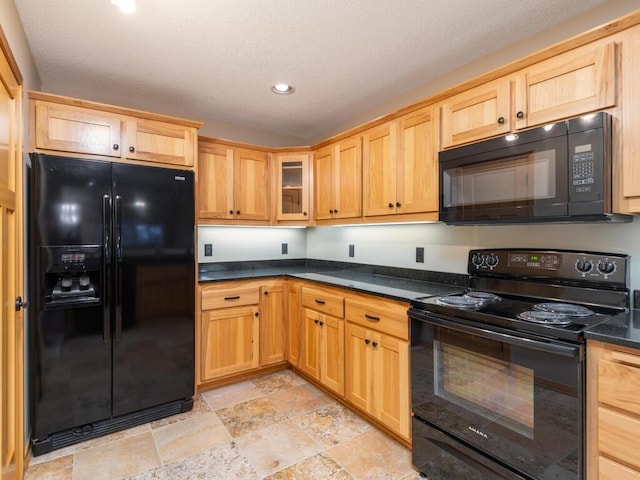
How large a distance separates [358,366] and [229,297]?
1.20 meters

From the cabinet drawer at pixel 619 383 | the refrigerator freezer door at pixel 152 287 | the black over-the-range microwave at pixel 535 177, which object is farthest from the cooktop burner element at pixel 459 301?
the refrigerator freezer door at pixel 152 287

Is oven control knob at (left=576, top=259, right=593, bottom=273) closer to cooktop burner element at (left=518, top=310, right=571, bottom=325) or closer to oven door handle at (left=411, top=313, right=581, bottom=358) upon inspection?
cooktop burner element at (left=518, top=310, right=571, bottom=325)

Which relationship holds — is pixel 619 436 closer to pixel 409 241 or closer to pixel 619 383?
pixel 619 383

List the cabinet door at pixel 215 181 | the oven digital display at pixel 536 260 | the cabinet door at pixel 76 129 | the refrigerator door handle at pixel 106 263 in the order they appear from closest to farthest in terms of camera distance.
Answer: the oven digital display at pixel 536 260 < the cabinet door at pixel 76 129 < the refrigerator door handle at pixel 106 263 < the cabinet door at pixel 215 181

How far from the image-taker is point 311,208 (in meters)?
3.24

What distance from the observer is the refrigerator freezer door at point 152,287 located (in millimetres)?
2225

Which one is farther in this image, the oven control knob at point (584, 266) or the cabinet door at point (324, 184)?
the cabinet door at point (324, 184)

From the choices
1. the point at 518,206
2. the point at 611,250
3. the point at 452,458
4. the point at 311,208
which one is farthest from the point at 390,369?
the point at 311,208

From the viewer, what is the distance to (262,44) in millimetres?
2031

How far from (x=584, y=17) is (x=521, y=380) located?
1888mm

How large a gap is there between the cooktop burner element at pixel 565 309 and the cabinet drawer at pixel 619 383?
0.33 m

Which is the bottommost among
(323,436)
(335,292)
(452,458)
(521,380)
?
(323,436)

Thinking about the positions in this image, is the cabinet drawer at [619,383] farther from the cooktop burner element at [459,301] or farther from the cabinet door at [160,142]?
the cabinet door at [160,142]

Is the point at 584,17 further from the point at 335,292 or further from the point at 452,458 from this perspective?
the point at 452,458
